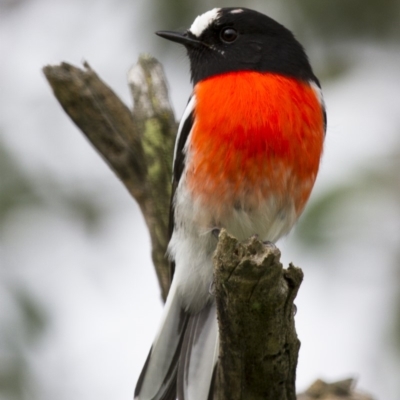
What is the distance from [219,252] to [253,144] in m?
1.03

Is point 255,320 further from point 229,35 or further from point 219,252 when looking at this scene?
point 229,35

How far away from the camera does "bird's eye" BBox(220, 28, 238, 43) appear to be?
4164 millimetres

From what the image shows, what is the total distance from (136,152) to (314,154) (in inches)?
44.5

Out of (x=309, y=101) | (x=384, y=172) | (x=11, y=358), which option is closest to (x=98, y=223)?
(x=11, y=358)

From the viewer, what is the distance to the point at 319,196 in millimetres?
5020

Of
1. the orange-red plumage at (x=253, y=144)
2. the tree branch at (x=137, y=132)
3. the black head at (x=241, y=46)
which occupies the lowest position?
the orange-red plumage at (x=253, y=144)

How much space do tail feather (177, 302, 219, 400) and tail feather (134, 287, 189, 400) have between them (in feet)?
0.12

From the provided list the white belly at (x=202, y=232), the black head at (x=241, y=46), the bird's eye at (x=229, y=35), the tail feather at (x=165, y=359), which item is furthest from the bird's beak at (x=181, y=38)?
the tail feather at (x=165, y=359)

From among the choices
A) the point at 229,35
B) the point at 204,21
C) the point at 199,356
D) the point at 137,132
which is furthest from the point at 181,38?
the point at 199,356

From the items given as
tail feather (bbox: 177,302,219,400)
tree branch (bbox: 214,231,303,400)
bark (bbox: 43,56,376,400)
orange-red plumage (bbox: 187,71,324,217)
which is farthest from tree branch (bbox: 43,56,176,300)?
tree branch (bbox: 214,231,303,400)

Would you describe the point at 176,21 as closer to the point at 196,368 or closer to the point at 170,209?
the point at 170,209

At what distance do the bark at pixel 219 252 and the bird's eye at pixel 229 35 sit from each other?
0.55 meters

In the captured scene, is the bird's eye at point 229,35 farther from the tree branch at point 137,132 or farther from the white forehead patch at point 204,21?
the tree branch at point 137,132

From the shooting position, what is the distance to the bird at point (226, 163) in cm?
367
